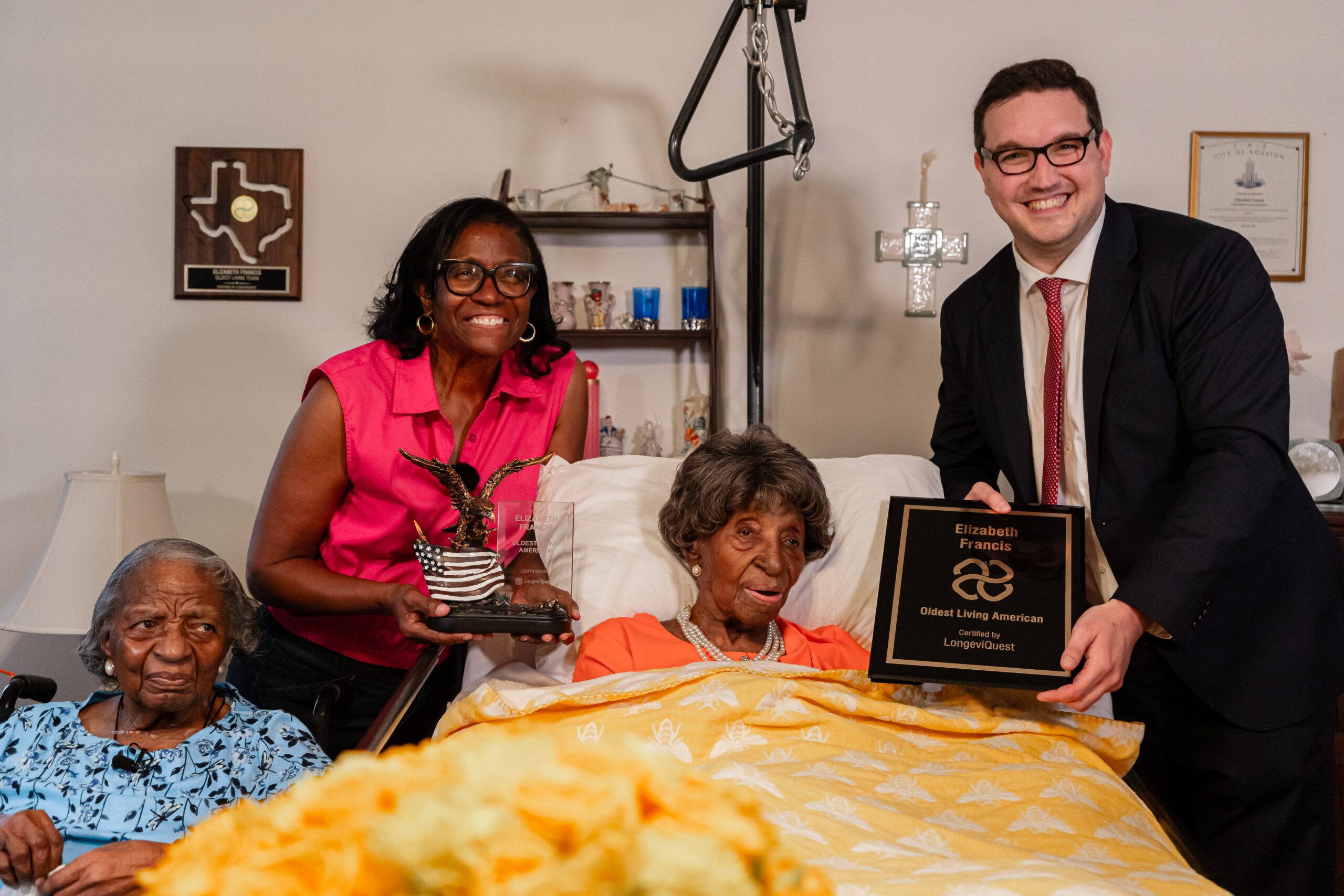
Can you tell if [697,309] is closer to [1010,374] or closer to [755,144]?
[755,144]

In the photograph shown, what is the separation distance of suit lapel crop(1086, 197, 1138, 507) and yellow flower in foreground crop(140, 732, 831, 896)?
141 cm

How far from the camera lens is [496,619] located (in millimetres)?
1591

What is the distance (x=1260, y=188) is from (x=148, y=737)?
3.36 m

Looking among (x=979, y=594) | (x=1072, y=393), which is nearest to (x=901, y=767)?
(x=979, y=594)

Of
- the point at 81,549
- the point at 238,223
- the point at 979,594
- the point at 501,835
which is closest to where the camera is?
the point at 501,835

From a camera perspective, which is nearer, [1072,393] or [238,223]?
[1072,393]

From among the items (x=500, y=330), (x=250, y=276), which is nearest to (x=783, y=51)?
(x=500, y=330)

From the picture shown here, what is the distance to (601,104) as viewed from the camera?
123 inches

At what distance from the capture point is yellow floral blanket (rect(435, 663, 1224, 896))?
1.02 metres

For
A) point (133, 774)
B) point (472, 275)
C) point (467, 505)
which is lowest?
point (133, 774)

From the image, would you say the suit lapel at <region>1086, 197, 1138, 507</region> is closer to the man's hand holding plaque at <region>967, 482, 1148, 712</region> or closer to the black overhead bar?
the man's hand holding plaque at <region>967, 482, 1148, 712</region>

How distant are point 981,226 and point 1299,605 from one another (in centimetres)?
176

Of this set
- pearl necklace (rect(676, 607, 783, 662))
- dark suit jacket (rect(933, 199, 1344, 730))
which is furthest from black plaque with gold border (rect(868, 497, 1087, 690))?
pearl necklace (rect(676, 607, 783, 662))

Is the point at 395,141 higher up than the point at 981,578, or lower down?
higher up
